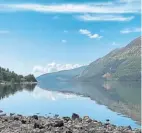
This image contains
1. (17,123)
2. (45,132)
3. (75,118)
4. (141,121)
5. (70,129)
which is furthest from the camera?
(141,121)

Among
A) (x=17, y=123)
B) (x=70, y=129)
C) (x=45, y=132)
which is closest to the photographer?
(x=45, y=132)

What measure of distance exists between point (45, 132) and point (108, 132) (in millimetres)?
3866

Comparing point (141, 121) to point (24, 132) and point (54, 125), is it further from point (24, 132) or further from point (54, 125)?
point (24, 132)

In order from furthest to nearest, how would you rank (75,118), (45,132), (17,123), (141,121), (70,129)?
1. (141,121)
2. (75,118)
3. (17,123)
4. (70,129)
5. (45,132)

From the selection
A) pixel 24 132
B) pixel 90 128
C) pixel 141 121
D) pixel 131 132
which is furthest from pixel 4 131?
pixel 141 121

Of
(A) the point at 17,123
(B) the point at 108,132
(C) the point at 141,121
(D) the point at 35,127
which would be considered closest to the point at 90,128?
(B) the point at 108,132

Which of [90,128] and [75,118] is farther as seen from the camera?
[75,118]

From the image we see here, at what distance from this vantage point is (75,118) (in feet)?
103

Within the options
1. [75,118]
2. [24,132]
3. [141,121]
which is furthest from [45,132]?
[141,121]

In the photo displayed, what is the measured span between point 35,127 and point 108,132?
447 cm

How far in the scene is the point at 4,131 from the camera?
2291cm

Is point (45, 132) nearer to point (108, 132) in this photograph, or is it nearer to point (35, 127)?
point (35, 127)

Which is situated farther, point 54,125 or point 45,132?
point 54,125

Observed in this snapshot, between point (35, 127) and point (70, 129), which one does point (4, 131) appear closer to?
point (35, 127)
